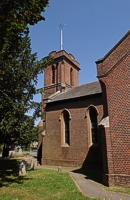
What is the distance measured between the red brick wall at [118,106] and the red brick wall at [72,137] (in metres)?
5.86

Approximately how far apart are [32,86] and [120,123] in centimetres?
746

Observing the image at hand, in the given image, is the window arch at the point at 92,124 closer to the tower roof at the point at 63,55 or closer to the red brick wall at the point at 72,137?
the red brick wall at the point at 72,137

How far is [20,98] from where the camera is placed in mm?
12562

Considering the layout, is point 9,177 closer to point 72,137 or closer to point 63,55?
point 72,137

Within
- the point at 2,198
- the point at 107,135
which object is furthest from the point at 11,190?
the point at 107,135

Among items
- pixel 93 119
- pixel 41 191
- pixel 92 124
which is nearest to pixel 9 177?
pixel 41 191

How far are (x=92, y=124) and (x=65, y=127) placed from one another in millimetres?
3359


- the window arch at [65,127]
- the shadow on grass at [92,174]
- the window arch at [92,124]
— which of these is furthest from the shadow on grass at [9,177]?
the window arch at [92,124]

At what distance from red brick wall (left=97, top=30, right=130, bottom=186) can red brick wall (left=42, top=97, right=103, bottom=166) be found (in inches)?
231

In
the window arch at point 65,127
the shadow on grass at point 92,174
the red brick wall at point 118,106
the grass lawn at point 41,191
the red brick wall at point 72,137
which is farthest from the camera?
the window arch at point 65,127

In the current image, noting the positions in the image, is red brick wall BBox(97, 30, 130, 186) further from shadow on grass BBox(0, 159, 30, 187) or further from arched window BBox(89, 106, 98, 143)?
arched window BBox(89, 106, 98, 143)

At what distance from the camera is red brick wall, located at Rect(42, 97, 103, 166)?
1593 centimetres

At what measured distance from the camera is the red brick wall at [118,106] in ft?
29.3

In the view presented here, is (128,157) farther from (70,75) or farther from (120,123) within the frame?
(70,75)
